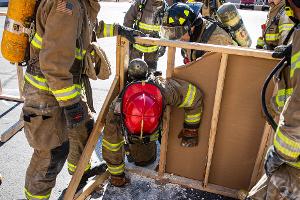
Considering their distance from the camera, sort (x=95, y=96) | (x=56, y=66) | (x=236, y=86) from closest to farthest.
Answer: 1. (x=56, y=66)
2. (x=236, y=86)
3. (x=95, y=96)

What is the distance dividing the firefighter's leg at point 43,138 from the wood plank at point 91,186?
1.02 ft

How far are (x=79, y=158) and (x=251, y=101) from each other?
180 centimetres

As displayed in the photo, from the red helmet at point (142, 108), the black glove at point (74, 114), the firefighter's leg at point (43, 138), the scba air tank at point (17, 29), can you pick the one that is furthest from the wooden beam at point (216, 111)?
the scba air tank at point (17, 29)

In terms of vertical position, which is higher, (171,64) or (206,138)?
(171,64)

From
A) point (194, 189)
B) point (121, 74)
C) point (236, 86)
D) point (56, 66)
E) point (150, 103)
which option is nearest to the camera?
point (56, 66)

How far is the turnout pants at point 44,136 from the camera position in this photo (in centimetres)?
269

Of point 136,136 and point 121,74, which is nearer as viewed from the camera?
point 136,136

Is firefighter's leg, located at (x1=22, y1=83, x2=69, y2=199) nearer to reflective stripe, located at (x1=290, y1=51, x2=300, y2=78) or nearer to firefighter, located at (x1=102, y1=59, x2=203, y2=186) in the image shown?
firefighter, located at (x1=102, y1=59, x2=203, y2=186)

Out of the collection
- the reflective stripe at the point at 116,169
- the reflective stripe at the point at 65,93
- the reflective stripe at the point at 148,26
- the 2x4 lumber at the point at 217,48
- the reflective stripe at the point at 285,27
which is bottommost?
the reflective stripe at the point at 116,169

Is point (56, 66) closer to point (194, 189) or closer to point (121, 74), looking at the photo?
point (121, 74)

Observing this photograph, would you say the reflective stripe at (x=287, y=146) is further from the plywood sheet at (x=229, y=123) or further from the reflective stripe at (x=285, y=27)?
the reflective stripe at (x=285, y=27)

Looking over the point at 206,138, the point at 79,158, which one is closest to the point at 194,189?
the point at 206,138

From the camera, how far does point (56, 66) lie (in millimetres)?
2420

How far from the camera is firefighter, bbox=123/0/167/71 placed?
550 cm
